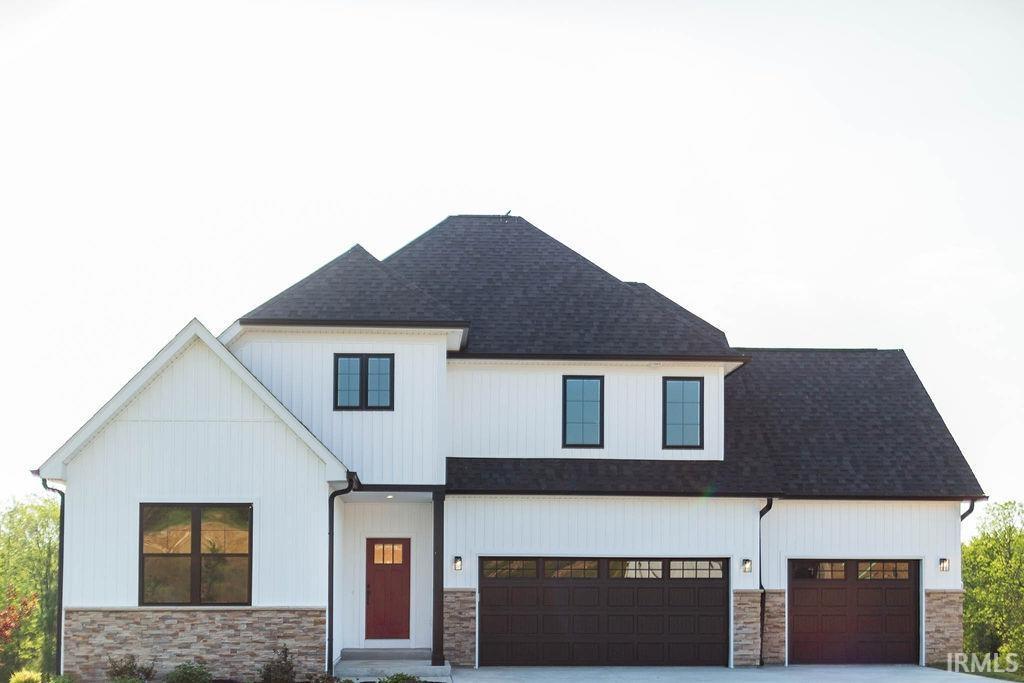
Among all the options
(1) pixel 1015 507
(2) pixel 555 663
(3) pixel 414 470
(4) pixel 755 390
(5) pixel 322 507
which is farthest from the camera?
(1) pixel 1015 507

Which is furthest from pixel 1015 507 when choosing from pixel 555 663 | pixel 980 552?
pixel 555 663

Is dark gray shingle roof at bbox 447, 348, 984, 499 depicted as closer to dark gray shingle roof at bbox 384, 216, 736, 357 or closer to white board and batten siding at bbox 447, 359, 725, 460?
white board and batten siding at bbox 447, 359, 725, 460

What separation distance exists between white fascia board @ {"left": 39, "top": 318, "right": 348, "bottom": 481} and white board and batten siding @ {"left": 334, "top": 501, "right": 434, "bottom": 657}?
141 inches

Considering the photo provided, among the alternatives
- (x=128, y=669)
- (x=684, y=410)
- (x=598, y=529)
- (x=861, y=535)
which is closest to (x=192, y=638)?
(x=128, y=669)

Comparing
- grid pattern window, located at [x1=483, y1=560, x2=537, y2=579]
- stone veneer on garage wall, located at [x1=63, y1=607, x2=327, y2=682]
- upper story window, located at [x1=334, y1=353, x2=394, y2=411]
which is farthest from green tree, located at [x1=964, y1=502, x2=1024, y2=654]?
stone veneer on garage wall, located at [x1=63, y1=607, x2=327, y2=682]

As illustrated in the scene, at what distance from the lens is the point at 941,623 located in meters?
24.5

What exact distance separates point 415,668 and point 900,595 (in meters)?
10.2

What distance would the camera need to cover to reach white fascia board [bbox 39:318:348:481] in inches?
795

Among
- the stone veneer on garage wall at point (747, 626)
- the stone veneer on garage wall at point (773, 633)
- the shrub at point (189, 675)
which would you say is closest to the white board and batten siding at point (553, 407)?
the stone veneer on garage wall at point (747, 626)

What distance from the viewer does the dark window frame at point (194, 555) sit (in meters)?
20.2

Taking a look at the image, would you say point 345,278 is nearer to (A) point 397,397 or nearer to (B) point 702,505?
(A) point 397,397

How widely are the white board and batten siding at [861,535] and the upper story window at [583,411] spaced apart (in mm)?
3950

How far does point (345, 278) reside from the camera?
22.9 m

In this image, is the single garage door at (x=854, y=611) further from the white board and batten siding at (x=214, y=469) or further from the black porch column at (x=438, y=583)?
the white board and batten siding at (x=214, y=469)
